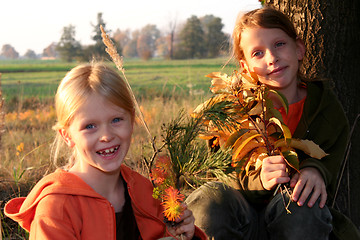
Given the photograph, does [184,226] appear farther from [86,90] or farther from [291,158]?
[86,90]

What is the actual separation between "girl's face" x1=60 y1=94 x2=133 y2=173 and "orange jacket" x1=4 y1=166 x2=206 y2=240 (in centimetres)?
12

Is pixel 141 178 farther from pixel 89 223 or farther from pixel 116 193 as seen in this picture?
pixel 89 223

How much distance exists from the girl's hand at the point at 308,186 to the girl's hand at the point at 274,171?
0.23 feet

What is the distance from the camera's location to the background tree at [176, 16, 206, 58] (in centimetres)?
5419

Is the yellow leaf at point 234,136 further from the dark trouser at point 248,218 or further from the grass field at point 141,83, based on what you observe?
the grass field at point 141,83

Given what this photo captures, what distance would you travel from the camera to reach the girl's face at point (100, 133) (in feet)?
4.98

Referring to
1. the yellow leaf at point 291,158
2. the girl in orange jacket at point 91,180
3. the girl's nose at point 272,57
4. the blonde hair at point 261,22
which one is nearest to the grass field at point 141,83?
the blonde hair at point 261,22

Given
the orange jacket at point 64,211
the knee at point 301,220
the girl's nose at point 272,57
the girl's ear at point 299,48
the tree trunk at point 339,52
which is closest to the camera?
the orange jacket at point 64,211

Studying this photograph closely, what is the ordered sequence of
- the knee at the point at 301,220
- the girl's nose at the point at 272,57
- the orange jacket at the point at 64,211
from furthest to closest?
1. the girl's nose at the point at 272,57
2. the knee at the point at 301,220
3. the orange jacket at the point at 64,211

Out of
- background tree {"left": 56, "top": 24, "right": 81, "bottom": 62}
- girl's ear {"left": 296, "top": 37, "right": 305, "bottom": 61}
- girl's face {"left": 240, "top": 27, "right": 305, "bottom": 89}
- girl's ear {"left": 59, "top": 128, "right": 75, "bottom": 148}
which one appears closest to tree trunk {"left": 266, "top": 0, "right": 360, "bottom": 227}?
girl's ear {"left": 296, "top": 37, "right": 305, "bottom": 61}

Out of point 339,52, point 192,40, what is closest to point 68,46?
point 192,40

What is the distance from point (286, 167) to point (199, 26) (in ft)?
189

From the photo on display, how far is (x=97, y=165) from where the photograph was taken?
1.55m

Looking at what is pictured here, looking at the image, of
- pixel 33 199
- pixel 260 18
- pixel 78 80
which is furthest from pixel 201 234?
pixel 260 18
